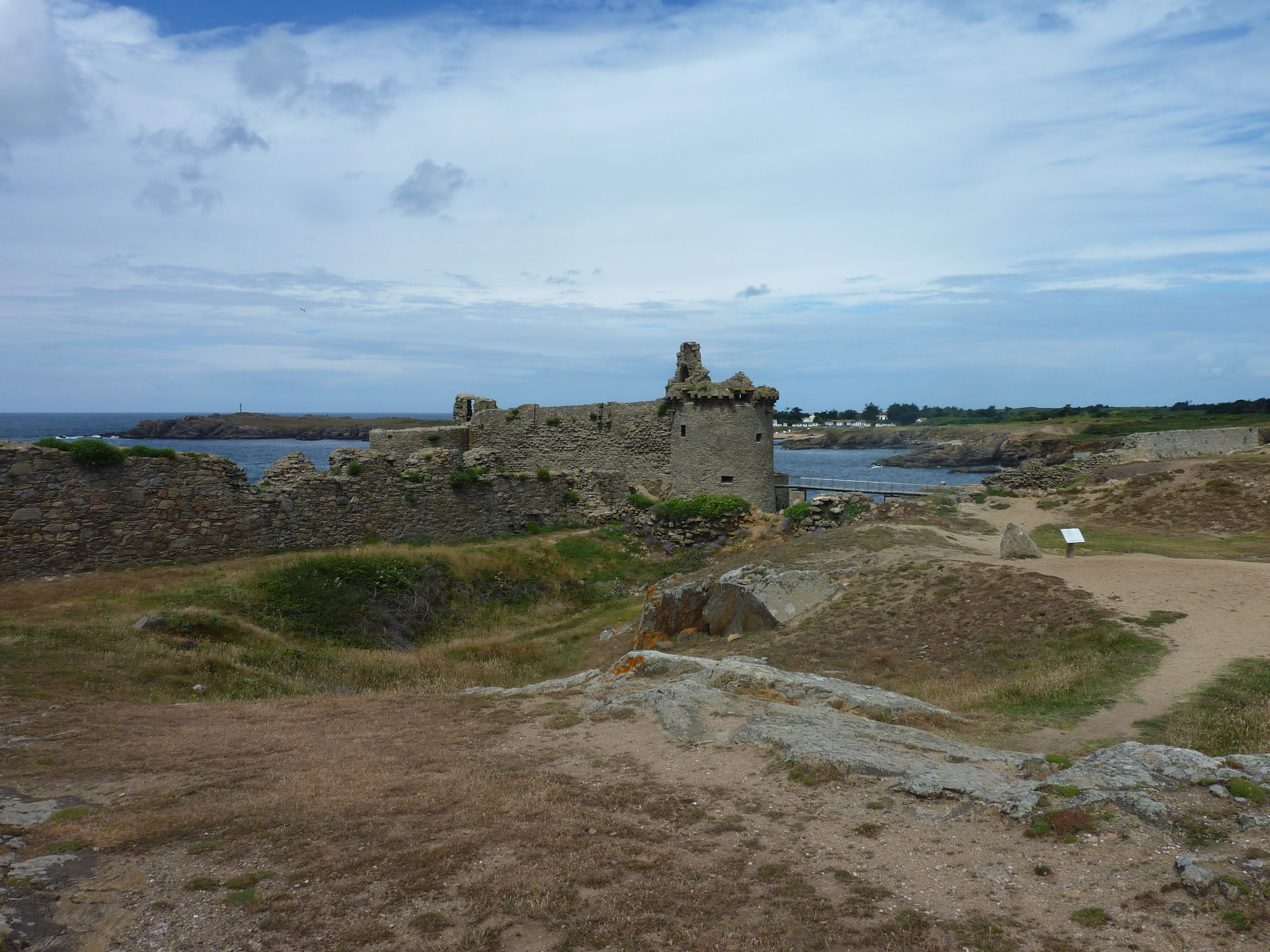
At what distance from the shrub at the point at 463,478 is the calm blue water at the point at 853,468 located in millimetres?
32393

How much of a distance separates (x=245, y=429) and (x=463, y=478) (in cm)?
13671

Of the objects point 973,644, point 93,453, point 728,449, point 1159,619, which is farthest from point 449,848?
point 728,449

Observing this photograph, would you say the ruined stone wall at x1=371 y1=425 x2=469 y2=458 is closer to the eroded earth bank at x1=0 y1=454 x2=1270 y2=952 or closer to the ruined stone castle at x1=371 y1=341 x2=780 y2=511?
the ruined stone castle at x1=371 y1=341 x2=780 y2=511

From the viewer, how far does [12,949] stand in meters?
4.51

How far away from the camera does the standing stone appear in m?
16.8

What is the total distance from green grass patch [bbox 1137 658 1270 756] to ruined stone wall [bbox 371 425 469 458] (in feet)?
93.1

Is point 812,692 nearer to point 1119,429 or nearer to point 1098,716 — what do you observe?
point 1098,716

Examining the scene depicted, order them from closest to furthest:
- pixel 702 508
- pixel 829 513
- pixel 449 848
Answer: pixel 449 848, pixel 829 513, pixel 702 508

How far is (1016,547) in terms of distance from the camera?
16797 mm

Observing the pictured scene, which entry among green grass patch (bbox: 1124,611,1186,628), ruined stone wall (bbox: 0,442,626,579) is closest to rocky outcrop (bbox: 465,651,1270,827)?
green grass patch (bbox: 1124,611,1186,628)

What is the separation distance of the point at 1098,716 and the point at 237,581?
1761 centimetres

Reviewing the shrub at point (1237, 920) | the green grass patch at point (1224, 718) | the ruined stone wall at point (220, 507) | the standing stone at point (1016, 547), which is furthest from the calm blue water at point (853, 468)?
the shrub at point (1237, 920)

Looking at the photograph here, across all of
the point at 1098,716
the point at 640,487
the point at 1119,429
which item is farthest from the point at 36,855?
the point at 1119,429

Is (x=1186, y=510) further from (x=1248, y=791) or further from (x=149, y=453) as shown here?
(x=149, y=453)
